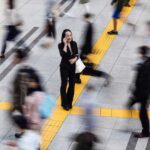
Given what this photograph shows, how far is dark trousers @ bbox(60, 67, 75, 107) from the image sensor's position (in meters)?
10.2

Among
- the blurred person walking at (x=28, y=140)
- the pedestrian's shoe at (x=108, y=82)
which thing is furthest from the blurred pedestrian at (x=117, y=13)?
the blurred person walking at (x=28, y=140)

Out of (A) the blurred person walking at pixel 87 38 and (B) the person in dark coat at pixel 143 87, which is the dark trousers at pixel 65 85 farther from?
(B) the person in dark coat at pixel 143 87

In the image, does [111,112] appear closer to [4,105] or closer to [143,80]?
[143,80]

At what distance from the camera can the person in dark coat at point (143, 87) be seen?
8906 millimetres

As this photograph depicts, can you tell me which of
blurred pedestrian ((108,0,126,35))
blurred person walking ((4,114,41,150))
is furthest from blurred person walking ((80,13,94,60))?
blurred person walking ((4,114,41,150))

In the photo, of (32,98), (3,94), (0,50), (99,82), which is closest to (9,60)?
(0,50)

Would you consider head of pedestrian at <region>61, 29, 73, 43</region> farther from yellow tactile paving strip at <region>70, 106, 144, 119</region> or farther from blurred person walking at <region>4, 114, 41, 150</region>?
blurred person walking at <region>4, 114, 41, 150</region>

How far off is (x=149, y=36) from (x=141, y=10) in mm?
3901

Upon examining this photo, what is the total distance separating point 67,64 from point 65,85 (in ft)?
1.63

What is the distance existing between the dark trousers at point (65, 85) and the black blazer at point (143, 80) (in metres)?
1.78

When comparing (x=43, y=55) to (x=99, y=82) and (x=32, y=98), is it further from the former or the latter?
(x=32, y=98)

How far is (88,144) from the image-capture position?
6.80 m

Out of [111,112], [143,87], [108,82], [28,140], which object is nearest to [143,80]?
[143,87]

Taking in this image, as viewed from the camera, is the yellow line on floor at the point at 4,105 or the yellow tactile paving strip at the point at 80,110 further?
the yellow line on floor at the point at 4,105
